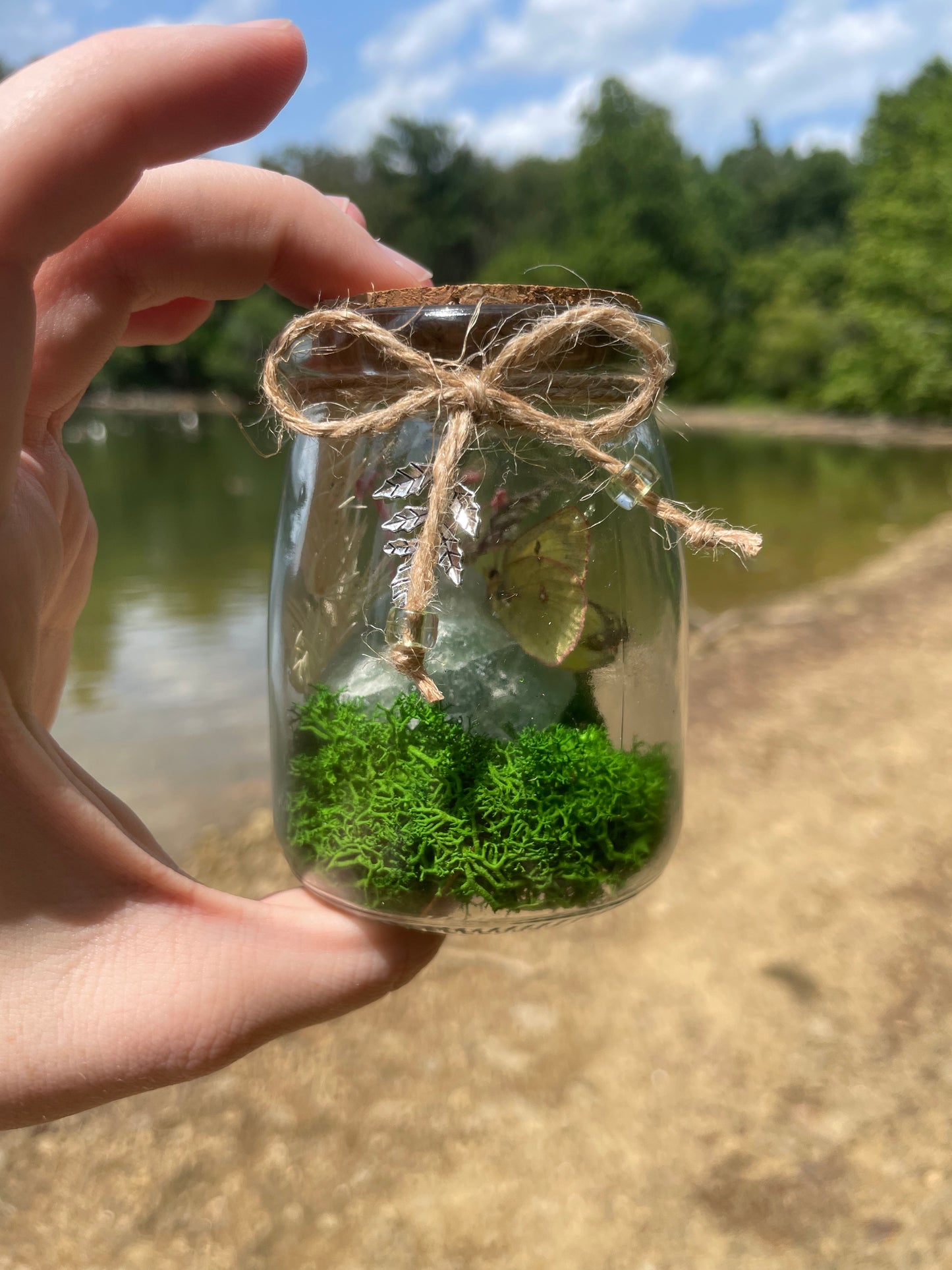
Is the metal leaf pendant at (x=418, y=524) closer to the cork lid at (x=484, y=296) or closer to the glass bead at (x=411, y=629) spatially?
the glass bead at (x=411, y=629)

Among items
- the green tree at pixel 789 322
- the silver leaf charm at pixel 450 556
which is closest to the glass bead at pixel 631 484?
the silver leaf charm at pixel 450 556

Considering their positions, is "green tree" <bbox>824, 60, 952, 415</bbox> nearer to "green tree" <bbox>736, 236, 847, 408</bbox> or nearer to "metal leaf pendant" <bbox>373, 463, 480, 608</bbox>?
"green tree" <bbox>736, 236, 847, 408</bbox>

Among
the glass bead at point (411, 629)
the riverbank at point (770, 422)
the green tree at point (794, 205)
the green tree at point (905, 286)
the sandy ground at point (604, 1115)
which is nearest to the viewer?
the glass bead at point (411, 629)

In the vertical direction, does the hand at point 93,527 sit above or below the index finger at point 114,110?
below

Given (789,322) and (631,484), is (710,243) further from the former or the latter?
(631,484)

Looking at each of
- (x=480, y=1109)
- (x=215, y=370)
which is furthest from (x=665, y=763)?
(x=215, y=370)

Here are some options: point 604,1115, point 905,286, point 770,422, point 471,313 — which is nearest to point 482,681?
point 471,313

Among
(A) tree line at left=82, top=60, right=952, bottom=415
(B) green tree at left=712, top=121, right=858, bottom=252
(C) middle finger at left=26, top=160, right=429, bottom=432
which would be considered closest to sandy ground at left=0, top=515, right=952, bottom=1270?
(C) middle finger at left=26, top=160, right=429, bottom=432
